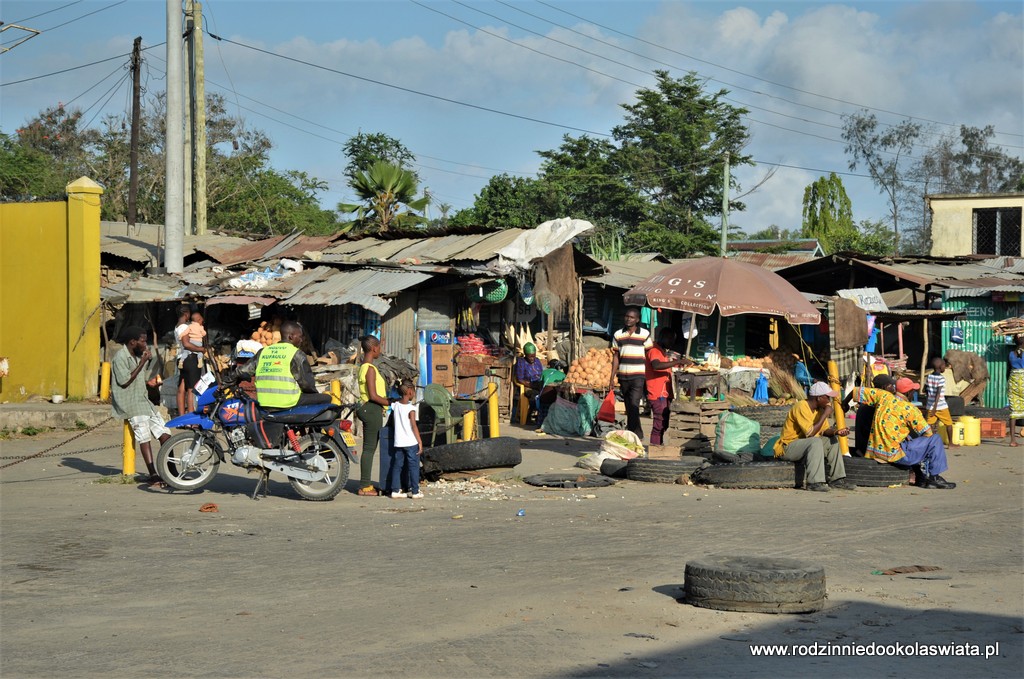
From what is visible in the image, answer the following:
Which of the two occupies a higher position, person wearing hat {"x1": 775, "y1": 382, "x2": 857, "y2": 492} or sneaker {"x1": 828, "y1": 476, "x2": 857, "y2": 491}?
person wearing hat {"x1": 775, "y1": 382, "x2": 857, "y2": 492}

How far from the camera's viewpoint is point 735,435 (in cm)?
1345

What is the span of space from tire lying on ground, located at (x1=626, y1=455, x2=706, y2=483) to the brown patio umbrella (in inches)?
86.5

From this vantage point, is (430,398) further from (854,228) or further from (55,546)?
(854,228)

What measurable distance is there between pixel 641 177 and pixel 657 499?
3959 centimetres

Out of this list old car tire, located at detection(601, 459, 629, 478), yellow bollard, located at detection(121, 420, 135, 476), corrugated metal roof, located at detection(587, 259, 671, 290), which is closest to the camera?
yellow bollard, located at detection(121, 420, 135, 476)

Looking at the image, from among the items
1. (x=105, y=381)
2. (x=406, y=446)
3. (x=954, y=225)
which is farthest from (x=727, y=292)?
(x=954, y=225)

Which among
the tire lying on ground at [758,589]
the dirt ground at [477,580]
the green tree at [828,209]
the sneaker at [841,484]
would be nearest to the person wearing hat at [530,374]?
the dirt ground at [477,580]

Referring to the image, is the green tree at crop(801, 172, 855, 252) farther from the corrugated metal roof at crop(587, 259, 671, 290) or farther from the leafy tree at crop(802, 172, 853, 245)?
the corrugated metal roof at crop(587, 259, 671, 290)

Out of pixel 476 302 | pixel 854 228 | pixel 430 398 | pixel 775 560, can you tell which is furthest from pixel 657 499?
pixel 854 228

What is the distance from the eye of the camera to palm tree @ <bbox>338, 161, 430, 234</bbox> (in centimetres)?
2811

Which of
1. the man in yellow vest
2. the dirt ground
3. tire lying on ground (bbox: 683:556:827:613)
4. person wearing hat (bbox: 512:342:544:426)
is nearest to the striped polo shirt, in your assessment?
the dirt ground

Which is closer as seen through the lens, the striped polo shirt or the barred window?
the striped polo shirt

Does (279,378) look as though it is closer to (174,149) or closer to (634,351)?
(634,351)

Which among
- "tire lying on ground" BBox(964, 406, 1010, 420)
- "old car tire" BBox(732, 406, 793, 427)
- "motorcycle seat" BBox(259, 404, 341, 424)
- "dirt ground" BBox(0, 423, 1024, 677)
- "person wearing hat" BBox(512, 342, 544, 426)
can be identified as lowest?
"dirt ground" BBox(0, 423, 1024, 677)
